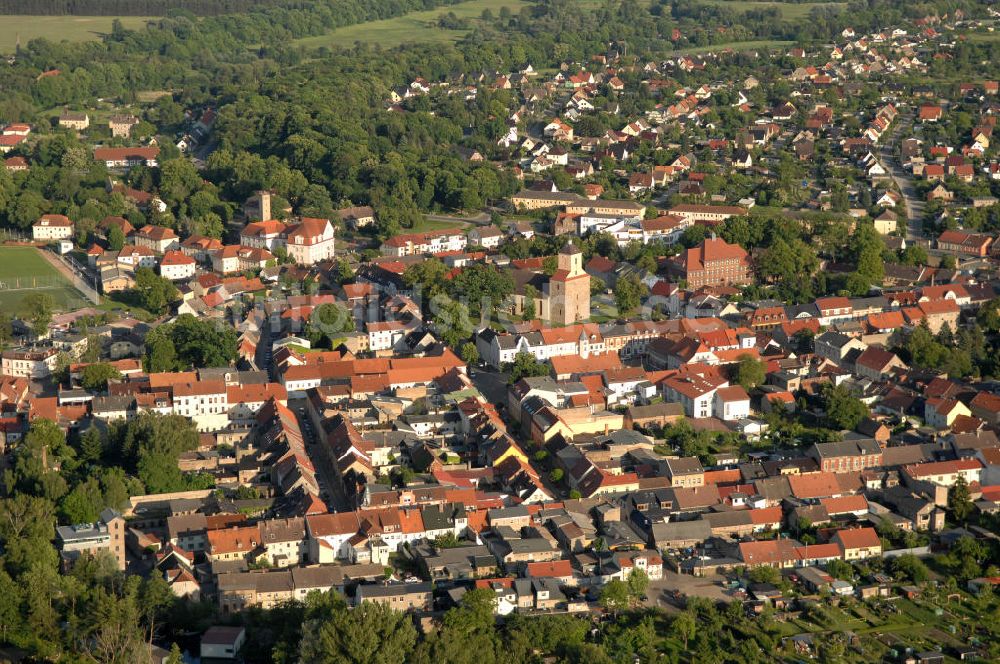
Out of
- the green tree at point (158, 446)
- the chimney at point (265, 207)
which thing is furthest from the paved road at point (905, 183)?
the green tree at point (158, 446)

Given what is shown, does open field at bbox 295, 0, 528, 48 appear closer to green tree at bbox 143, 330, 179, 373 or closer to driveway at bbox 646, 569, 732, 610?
green tree at bbox 143, 330, 179, 373

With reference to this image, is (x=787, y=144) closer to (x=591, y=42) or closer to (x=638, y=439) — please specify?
(x=591, y=42)

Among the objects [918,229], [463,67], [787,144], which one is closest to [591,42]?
[463,67]

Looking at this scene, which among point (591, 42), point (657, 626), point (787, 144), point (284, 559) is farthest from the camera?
point (591, 42)

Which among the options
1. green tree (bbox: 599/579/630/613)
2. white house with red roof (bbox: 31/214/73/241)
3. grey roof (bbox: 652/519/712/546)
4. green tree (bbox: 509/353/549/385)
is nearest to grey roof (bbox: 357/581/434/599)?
green tree (bbox: 599/579/630/613)

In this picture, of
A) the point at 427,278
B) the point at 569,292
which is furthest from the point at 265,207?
the point at 569,292

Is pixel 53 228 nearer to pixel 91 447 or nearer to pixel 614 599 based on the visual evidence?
pixel 91 447

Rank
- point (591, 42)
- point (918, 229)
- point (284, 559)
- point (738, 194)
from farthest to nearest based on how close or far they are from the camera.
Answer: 1. point (591, 42)
2. point (738, 194)
3. point (918, 229)
4. point (284, 559)

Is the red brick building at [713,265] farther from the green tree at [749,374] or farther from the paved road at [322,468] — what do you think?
the paved road at [322,468]
